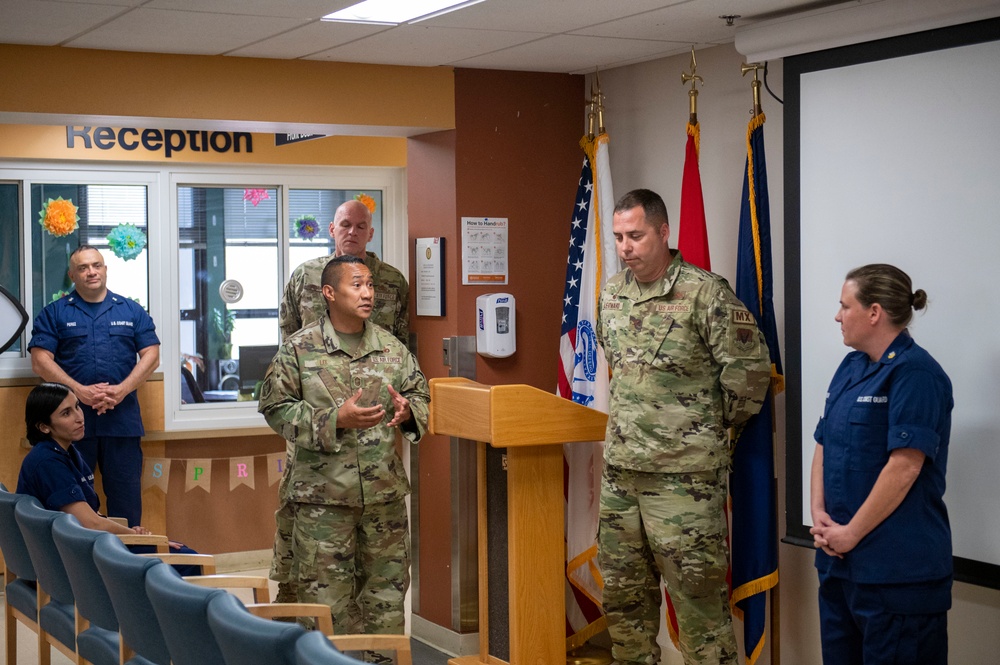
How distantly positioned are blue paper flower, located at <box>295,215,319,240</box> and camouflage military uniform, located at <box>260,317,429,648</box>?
2.75 m

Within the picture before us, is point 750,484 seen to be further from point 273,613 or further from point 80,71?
point 80,71

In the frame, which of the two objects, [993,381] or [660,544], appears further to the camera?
[660,544]

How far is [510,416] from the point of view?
434 cm

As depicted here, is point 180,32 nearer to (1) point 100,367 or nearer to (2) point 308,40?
(2) point 308,40

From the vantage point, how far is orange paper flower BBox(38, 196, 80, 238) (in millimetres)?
6348

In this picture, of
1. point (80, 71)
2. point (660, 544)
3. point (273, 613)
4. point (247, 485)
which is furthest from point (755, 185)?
point (247, 485)

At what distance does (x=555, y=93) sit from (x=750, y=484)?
7.17 ft

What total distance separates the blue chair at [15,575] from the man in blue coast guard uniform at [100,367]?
1.59m

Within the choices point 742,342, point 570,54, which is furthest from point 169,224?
point 742,342

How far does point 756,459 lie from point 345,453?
1510 millimetres

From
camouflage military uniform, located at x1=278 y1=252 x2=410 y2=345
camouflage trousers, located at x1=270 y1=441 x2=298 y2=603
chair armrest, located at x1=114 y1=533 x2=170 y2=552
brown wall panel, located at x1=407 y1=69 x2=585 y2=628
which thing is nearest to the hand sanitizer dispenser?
brown wall panel, located at x1=407 y1=69 x2=585 y2=628

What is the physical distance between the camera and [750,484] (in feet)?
14.0

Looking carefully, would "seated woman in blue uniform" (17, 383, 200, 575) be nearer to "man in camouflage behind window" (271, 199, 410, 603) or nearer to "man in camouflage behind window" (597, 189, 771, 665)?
"man in camouflage behind window" (271, 199, 410, 603)

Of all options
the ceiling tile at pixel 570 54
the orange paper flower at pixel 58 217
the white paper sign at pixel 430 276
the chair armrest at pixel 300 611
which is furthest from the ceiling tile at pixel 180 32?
the chair armrest at pixel 300 611
